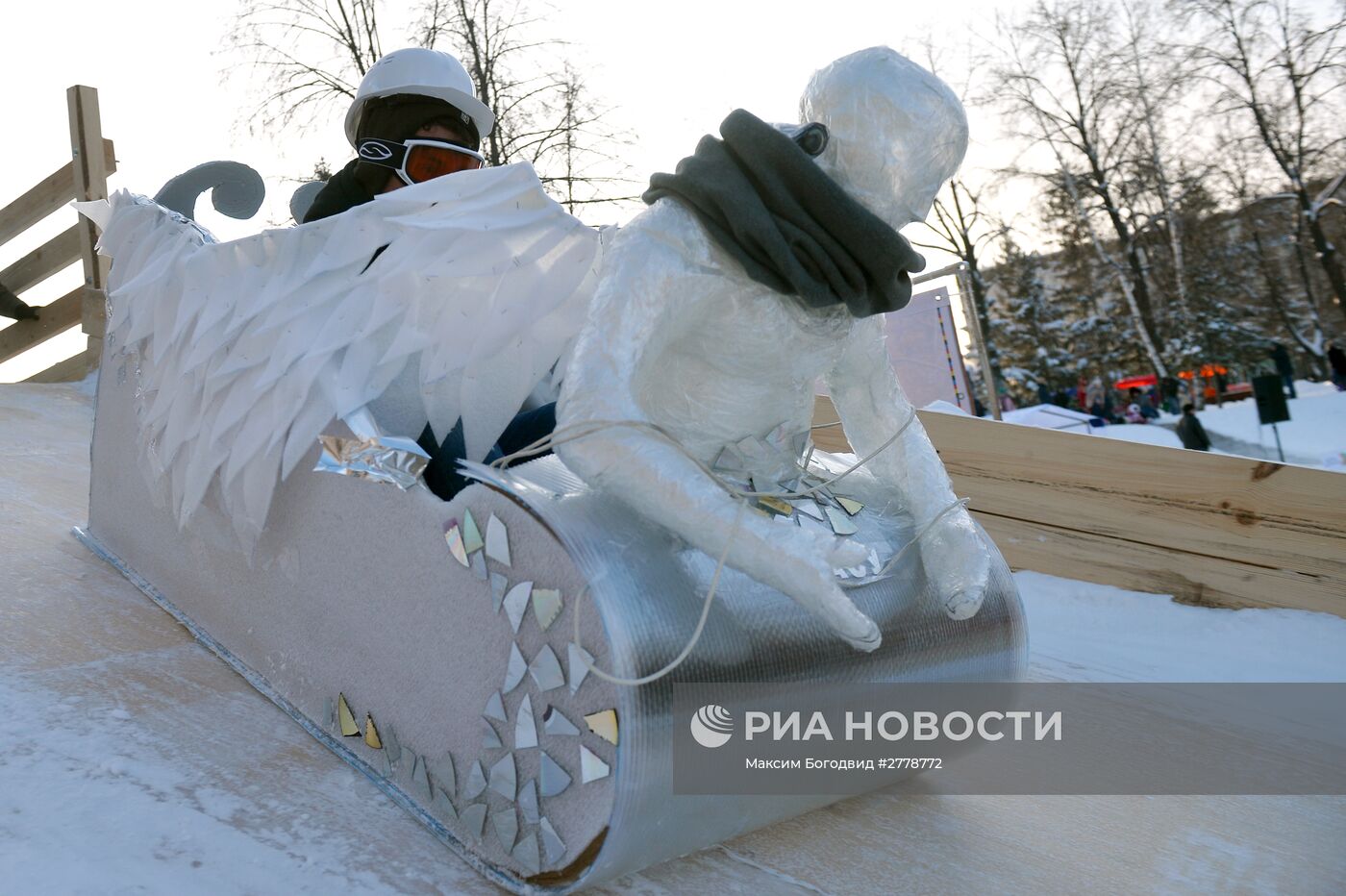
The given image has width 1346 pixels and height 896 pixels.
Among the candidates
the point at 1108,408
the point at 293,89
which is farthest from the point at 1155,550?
the point at 1108,408

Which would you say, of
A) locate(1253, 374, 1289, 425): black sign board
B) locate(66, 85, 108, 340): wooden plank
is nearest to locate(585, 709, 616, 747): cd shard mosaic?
locate(66, 85, 108, 340): wooden plank

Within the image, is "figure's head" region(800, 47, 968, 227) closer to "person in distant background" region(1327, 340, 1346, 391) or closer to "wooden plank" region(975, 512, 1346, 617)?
"wooden plank" region(975, 512, 1346, 617)

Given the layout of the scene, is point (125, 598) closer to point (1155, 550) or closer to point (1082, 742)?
point (1082, 742)

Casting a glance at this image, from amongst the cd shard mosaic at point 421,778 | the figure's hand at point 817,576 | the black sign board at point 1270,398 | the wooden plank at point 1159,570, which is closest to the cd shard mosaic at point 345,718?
the cd shard mosaic at point 421,778

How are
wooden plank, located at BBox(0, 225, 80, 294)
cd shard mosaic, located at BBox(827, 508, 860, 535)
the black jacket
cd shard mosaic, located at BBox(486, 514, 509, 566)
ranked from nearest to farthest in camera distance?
cd shard mosaic, located at BBox(486, 514, 509, 566) → cd shard mosaic, located at BBox(827, 508, 860, 535) → the black jacket → wooden plank, located at BBox(0, 225, 80, 294)

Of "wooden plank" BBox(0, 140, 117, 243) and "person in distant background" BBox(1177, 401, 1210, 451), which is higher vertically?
"wooden plank" BBox(0, 140, 117, 243)

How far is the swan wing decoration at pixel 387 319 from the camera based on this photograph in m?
1.52

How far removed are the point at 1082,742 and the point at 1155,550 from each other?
1403mm

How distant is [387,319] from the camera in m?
1.53

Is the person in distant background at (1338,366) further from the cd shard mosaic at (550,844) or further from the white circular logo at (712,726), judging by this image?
the cd shard mosaic at (550,844)

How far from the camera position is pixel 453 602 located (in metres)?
1.30

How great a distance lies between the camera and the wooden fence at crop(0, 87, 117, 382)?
5.62 meters

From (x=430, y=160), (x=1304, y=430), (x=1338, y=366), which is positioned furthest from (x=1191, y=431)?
(x=430, y=160)

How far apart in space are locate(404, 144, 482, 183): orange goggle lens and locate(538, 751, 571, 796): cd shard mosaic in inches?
56.0
